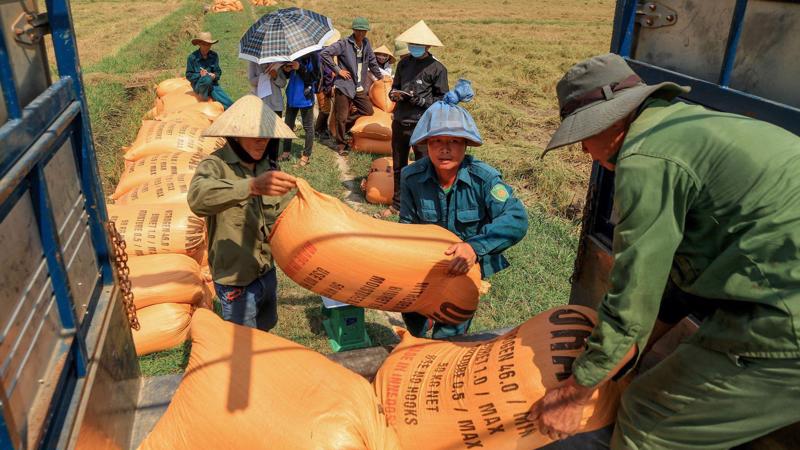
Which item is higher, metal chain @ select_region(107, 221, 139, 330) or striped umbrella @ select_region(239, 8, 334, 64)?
striped umbrella @ select_region(239, 8, 334, 64)

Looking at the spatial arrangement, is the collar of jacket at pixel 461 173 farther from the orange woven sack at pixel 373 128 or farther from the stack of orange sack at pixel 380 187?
the orange woven sack at pixel 373 128

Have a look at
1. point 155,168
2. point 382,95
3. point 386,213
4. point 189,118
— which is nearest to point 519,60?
point 382,95

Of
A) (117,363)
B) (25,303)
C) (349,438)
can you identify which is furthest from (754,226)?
(117,363)

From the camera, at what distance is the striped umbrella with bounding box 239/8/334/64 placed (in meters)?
6.46

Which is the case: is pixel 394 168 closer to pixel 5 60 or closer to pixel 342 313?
pixel 342 313

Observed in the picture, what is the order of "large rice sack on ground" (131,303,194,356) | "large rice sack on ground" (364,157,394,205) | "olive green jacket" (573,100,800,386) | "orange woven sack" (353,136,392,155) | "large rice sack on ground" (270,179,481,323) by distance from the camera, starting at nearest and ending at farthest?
"olive green jacket" (573,100,800,386), "large rice sack on ground" (270,179,481,323), "large rice sack on ground" (131,303,194,356), "large rice sack on ground" (364,157,394,205), "orange woven sack" (353,136,392,155)

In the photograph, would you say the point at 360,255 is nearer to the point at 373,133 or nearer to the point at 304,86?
the point at 304,86

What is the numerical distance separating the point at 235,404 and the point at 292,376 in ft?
0.78

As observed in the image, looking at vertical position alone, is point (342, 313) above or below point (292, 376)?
below

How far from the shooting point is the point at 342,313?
12.1 feet

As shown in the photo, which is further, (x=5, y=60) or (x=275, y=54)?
(x=275, y=54)

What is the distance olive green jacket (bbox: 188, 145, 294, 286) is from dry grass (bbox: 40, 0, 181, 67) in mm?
12700

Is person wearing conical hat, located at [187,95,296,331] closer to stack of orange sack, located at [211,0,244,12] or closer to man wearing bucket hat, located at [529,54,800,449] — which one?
man wearing bucket hat, located at [529,54,800,449]

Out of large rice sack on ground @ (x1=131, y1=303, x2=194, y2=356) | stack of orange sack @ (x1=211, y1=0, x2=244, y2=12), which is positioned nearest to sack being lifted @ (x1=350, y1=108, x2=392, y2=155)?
large rice sack on ground @ (x1=131, y1=303, x2=194, y2=356)
